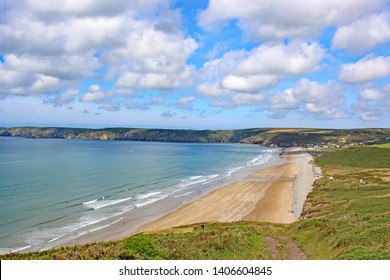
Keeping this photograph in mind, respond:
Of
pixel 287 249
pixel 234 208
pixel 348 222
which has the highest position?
pixel 348 222

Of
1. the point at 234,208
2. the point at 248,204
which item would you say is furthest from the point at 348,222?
the point at 248,204

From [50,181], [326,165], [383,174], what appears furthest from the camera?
[326,165]

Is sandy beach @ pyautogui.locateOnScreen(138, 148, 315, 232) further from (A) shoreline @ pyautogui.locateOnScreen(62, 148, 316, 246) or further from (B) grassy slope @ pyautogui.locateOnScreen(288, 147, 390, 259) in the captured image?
(B) grassy slope @ pyautogui.locateOnScreen(288, 147, 390, 259)

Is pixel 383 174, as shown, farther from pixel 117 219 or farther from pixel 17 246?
pixel 17 246

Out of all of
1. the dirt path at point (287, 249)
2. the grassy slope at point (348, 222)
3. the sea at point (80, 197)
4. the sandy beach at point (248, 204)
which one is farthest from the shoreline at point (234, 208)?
the dirt path at point (287, 249)

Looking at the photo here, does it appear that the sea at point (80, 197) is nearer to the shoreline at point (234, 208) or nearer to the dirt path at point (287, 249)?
the shoreline at point (234, 208)

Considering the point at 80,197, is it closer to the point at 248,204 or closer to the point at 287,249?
the point at 248,204

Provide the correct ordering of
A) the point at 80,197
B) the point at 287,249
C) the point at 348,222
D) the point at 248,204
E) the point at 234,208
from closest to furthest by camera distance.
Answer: the point at 287,249
the point at 348,222
the point at 234,208
the point at 248,204
the point at 80,197

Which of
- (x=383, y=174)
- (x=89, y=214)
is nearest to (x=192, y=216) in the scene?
(x=89, y=214)
